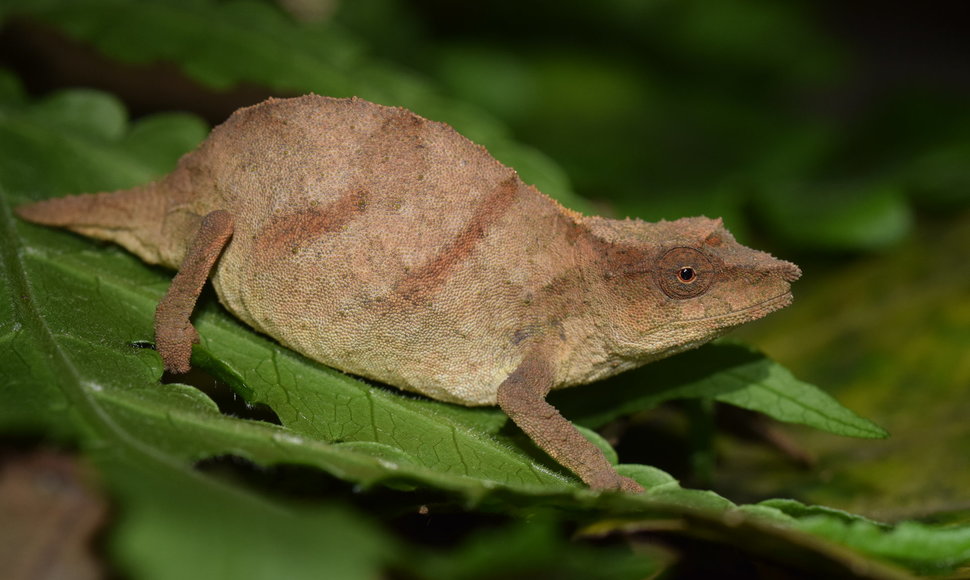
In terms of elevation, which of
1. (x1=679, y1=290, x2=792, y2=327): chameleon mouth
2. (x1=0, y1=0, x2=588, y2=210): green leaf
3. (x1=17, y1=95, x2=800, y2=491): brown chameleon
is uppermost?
(x1=0, y1=0, x2=588, y2=210): green leaf

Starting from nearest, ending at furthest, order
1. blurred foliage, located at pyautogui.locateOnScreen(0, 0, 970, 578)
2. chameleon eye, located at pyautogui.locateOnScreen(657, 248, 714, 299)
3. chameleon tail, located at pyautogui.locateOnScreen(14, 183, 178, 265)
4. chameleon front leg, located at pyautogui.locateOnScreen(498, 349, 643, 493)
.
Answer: blurred foliage, located at pyautogui.locateOnScreen(0, 0, 970, 578) → chameleon front leg, located at pyautogui.locateOnScreen(498, 349, 643, 493) → chameleon eye, located at pyautogui.locateOnScreen(657, 248, 714, 299) → chameleon tail, located at pyautogui.locateOnScreen(14, 183, 178, 265)

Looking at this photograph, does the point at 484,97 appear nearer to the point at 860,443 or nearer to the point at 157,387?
the point at 860,443

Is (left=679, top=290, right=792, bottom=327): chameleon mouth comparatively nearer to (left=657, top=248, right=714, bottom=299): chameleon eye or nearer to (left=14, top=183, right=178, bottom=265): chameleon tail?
(left=657, top=248, right=714, bottom=299): chameleon eye

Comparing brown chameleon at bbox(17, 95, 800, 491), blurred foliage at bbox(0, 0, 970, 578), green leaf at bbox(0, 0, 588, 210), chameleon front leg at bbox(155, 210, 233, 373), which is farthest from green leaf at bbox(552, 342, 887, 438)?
chameleon front leg at bbox(155, 210, 233, 373)

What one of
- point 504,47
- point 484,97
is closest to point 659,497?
point 484,97

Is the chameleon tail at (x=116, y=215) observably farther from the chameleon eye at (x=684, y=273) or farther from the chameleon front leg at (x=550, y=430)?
the chameleon eye at (x=684, y=273)

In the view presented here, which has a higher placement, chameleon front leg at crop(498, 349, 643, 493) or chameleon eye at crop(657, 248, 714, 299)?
chameleon eye at crop(657, 248, 714, 299)

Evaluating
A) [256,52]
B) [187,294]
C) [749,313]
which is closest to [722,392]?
[749,313]

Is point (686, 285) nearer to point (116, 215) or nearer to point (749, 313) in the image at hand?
point (749, 313)
